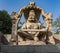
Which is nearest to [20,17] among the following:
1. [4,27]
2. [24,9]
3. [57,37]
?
[24,9]

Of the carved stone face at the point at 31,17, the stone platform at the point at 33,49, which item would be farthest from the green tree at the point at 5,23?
the stone platform at the point at 33,49

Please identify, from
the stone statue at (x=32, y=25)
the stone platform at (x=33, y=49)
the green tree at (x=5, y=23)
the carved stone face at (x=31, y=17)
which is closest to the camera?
the stone platform at (x=33, y=49)

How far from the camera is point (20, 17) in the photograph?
17.2 m

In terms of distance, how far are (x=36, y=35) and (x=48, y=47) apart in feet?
13.8

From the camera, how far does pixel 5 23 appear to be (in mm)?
40125

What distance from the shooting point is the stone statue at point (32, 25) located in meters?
15.6

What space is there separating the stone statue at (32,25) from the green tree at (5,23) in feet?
66.9

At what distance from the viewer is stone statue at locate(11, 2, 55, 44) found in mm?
15578

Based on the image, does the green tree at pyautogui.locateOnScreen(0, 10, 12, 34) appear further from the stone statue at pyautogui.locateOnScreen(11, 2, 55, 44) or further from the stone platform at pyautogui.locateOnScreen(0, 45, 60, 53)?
the stone platform at pyautogui.locateOnScreen(0, 45, 60, 53)

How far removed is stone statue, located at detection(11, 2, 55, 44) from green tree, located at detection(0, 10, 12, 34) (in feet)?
66.9

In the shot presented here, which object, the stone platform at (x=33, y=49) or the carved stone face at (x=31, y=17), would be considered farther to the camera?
the carved stone face at (x=31, y=17)

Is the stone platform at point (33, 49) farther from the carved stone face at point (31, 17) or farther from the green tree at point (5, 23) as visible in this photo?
the green tree at point (5, 23)

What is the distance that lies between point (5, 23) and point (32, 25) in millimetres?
24177

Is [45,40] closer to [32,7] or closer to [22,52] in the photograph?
[32,7]
